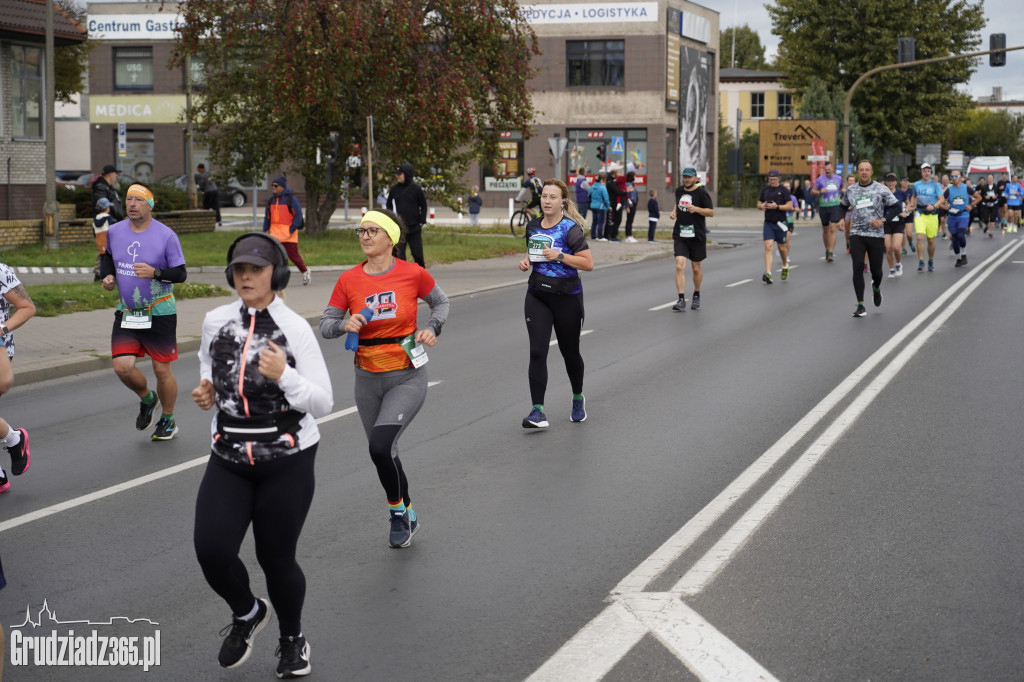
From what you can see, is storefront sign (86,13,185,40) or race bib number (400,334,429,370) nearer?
race bib number (400,334,429,370)

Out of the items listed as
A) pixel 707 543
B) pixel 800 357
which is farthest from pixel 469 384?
pixel 707 543

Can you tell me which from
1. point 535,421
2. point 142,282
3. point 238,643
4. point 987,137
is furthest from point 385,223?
point 987,137

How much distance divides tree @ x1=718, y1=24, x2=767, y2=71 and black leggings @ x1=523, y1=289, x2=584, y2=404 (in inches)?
4862

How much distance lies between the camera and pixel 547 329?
9.62 meters

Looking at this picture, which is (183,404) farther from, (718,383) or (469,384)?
(718,383)

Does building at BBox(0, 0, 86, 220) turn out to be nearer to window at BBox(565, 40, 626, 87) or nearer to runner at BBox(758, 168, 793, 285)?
runner at BBox(758, 168, 793, 285)

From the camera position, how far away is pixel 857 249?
16625 mm

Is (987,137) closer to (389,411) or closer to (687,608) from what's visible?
(389,411)

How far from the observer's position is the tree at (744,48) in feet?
424

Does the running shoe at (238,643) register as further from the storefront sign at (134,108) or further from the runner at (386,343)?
the storefront sign at (134,108)

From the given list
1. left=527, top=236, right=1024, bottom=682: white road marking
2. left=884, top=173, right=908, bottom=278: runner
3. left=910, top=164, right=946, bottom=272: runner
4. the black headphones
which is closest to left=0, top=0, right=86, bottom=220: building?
left=884, top=173, right=908, bottom=278: runner

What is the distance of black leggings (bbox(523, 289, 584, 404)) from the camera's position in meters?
9.54

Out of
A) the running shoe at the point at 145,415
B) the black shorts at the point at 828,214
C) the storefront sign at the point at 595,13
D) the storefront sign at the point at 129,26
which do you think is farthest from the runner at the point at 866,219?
the storefront sign at the point at 129,26

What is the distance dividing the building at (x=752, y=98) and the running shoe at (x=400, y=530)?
3454 inches
